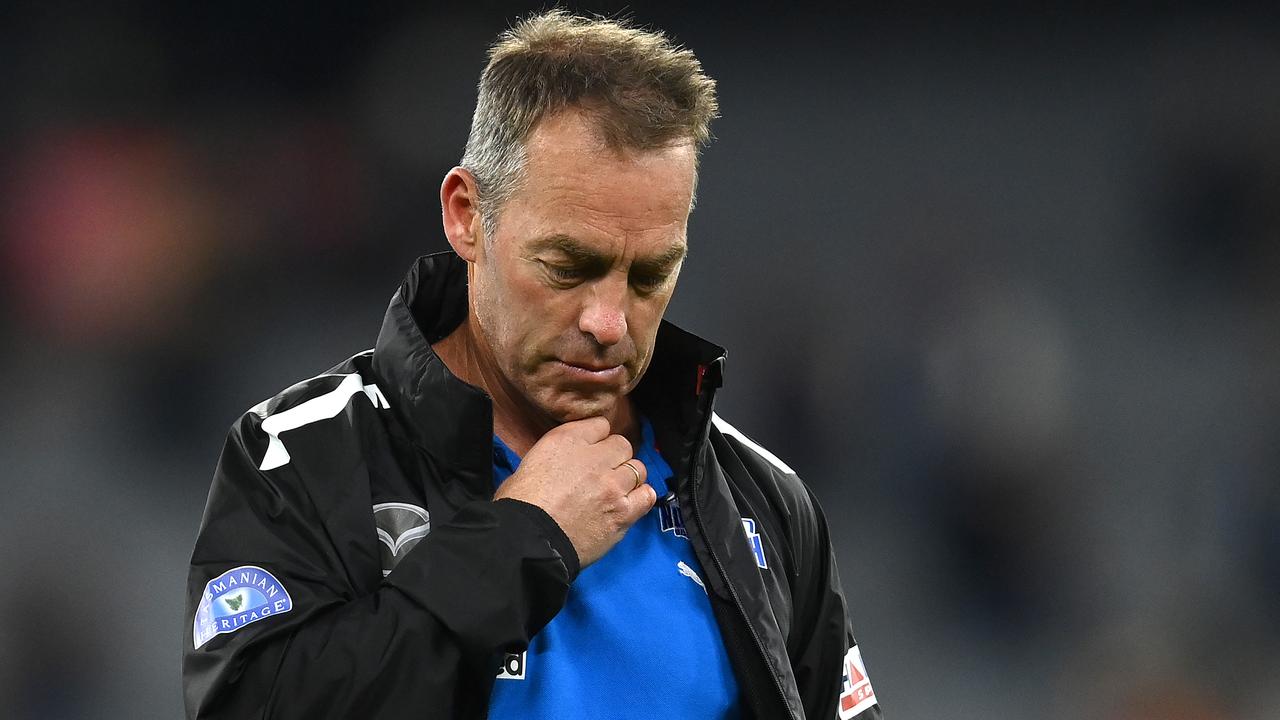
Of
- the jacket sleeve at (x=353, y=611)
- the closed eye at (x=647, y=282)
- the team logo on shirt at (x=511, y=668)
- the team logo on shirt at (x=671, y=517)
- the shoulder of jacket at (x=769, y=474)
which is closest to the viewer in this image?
the jacket sleeve at (x=353, y=611)

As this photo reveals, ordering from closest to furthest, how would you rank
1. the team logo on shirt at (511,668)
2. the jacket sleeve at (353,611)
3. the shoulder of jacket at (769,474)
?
the jacket sleeve at (353,611) < the team logo on shirt at (511,668) < the shoulder of jacket at (769,474)

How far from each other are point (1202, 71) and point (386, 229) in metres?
2.45

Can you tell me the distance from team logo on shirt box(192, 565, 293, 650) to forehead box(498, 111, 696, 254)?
427 millimetres

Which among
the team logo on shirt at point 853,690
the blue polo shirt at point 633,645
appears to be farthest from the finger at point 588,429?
the team logo on shirt at point 853,690

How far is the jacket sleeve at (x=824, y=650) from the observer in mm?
1536

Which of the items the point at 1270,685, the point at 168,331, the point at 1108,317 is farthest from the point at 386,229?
the point at 1270,685

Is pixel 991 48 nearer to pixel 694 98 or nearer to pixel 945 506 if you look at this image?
pixel 945 506

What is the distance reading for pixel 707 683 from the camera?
1.35m

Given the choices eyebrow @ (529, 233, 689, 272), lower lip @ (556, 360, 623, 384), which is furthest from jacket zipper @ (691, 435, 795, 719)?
eyebrow @ (529, 233, 689, 272)

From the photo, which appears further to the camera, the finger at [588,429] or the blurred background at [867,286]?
the blurred background at [867,286]

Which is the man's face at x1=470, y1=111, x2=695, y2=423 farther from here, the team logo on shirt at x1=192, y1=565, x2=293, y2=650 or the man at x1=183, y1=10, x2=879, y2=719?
the team logo on shirt at x1=192, y1=565, x2=293, y2=650

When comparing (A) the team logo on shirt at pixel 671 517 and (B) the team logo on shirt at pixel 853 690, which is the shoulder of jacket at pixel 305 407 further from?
(B) the team logo on shirt at pixel 853 690

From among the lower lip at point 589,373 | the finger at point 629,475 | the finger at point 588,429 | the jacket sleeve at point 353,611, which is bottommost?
the jacket sleeve at point 353,611

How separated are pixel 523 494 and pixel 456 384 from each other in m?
0.16
